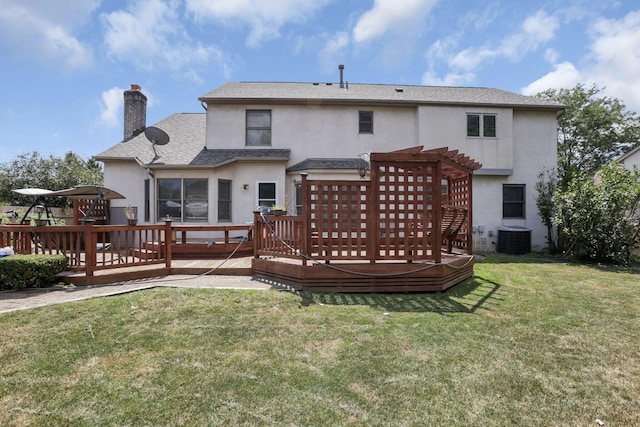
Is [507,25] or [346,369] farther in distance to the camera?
[507,25]

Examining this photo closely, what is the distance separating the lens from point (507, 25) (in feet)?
33.2

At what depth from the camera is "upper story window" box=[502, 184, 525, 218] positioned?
472 inches

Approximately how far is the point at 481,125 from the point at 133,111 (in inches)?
584

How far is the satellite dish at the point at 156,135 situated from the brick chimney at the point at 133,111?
2.84 m

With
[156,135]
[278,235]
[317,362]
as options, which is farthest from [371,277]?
[156,135]

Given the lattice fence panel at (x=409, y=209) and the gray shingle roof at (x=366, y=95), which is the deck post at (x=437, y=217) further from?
the gray shingle roof at (x=366, y=95)

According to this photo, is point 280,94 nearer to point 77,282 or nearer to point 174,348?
point 77,282

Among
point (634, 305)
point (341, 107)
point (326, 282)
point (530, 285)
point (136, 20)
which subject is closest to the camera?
point (634, 305)

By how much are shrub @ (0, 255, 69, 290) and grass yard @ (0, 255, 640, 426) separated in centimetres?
157

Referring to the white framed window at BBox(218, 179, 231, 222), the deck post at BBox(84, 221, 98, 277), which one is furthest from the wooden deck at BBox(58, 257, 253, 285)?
the white framed window at BBox(218, 179, 231, 222)

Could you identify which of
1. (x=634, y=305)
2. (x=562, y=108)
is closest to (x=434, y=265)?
(x=634, y=305)

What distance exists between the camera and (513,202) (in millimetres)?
11992

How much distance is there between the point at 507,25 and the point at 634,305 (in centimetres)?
973

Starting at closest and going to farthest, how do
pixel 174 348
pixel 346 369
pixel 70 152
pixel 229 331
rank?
1. pixel 346 369
2. pixel 174 348
3. pixel 229 331
4. pixel 70 152
